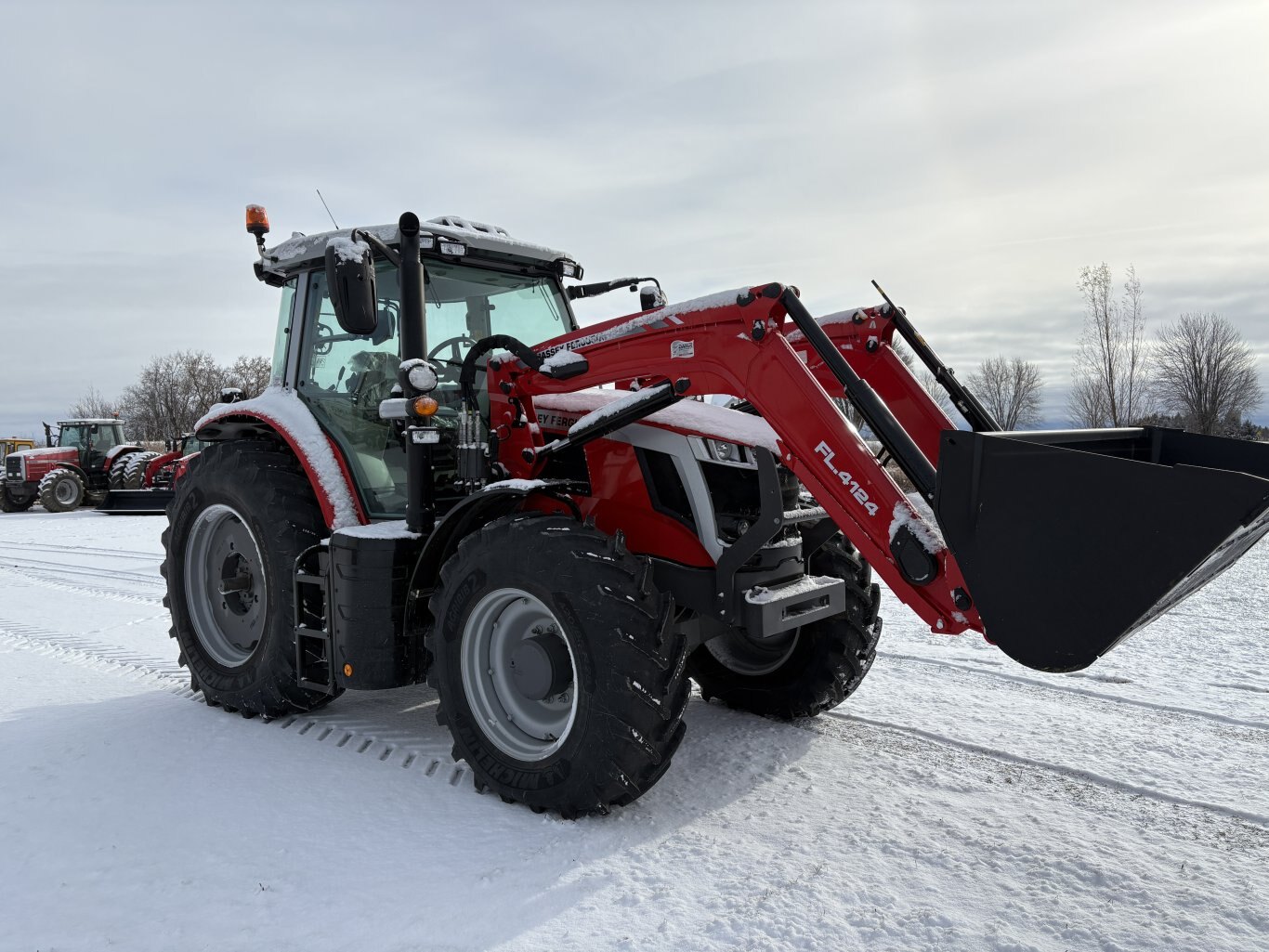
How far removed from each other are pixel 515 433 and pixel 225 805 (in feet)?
6.24

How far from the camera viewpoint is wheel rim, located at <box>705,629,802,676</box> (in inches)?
174

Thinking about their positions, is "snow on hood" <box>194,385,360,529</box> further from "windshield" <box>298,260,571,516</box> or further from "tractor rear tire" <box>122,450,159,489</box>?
"tractor rear tire" <box>122,450,159,489</box>

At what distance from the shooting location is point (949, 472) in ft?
8.92

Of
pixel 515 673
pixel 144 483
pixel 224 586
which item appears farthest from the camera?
pixel 144 483

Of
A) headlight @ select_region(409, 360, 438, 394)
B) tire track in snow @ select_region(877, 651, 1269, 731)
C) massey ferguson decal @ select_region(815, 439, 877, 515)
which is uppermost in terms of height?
headlight @ select_region(409, 360, 438, 394)

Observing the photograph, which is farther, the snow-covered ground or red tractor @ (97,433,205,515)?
red tractor @ (97,433,205,515)

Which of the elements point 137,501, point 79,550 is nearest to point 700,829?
point 79,550

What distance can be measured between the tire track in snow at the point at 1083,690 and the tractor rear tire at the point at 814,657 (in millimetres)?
1137

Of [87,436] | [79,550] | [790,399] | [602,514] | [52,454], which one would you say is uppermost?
[790,399]

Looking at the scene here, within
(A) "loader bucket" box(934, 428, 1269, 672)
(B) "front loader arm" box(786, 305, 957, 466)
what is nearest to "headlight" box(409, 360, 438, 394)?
(B) "front loader arm" box(786, 305, 957, 466)

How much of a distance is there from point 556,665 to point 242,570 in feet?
7.62

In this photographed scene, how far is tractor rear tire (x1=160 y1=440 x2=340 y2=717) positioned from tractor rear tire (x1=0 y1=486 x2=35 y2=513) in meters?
22.0

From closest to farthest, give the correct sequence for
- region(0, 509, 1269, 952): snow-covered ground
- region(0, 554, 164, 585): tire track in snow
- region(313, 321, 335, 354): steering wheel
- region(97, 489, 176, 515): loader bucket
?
region(0, 509, 1269, 952): snow-covered ground < region(313, 321, 335, 354): steering wheel < region(0, 554, 164, 585): tire track in snow < region(97, 489, 176, 515): loader bucket

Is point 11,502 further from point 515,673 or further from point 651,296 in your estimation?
point 515,673
